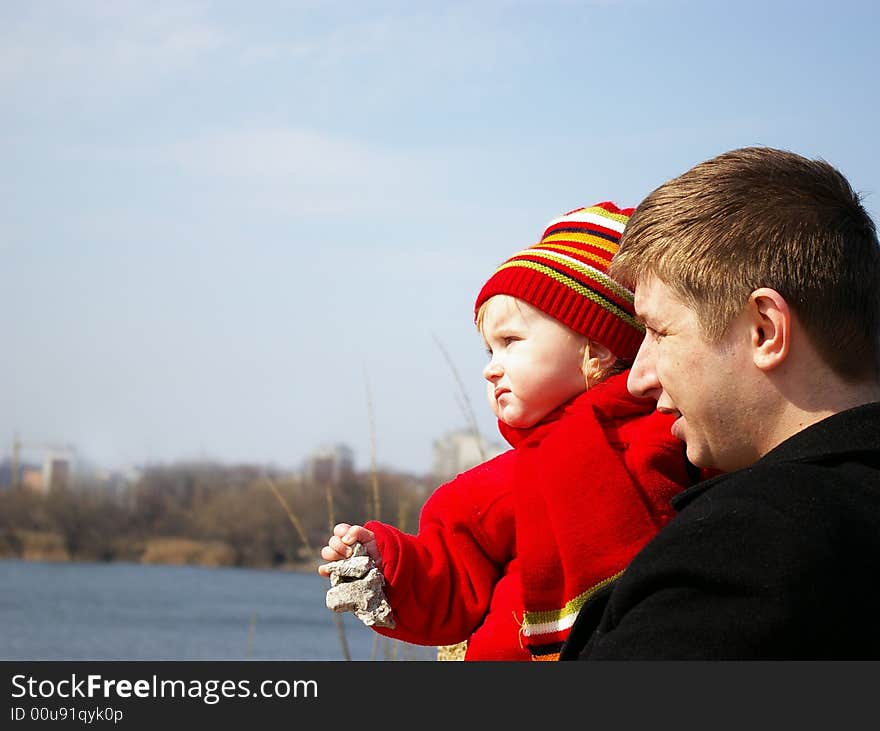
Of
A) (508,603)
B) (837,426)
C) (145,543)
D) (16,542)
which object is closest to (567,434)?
(508,603)

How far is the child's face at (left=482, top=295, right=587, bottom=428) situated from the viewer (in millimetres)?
2523

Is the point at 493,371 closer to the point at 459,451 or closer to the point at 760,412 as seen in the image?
the point at 760,412

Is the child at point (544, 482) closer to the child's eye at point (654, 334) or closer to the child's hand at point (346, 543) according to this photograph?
the child's hand at point (346, 543)

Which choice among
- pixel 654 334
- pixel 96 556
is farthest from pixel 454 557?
pixel 96 556

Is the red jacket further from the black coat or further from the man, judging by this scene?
the black coat

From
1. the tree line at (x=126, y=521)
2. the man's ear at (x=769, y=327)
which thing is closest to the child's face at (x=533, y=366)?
the man's ear at (x=769, y=327)

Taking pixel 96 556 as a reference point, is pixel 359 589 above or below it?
below

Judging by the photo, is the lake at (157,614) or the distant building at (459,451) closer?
the distant building at (459,451)

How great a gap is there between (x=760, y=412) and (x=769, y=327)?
13 cm

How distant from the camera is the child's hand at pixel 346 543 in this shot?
99.0 inches

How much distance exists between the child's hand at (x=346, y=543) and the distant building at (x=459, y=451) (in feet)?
6.41

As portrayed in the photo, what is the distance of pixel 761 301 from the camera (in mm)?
1738

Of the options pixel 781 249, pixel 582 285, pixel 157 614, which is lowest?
pixel 781 249

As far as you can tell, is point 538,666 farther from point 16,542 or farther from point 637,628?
point 16,542
